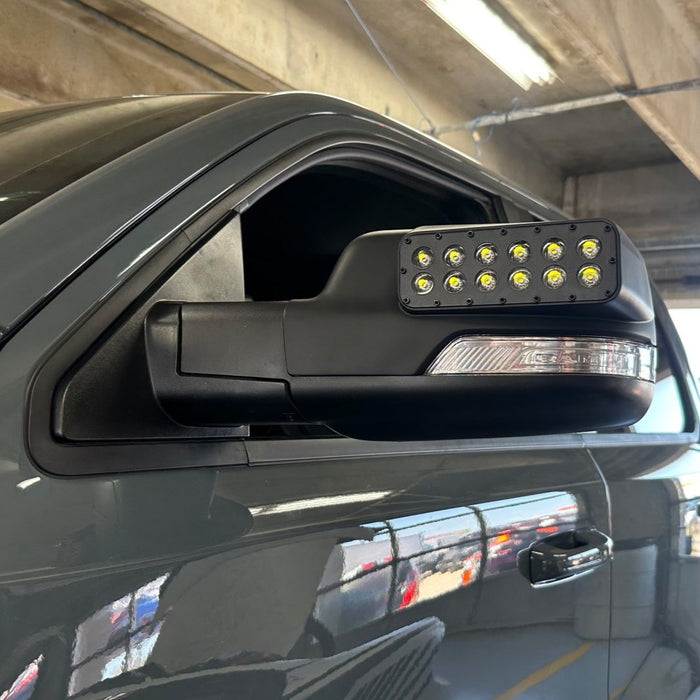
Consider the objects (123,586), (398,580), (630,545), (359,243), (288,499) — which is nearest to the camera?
(123,586)

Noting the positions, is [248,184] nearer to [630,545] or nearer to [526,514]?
[526,514]

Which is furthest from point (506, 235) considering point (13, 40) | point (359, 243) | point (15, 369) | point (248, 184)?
point (13, 40)

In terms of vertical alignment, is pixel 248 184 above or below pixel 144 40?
below

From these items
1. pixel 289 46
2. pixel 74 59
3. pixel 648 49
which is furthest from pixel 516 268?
pixel 648 49

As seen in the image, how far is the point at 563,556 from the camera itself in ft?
5.14

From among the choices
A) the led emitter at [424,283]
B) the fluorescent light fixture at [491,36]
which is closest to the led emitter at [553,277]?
the led emitter at [424,283]

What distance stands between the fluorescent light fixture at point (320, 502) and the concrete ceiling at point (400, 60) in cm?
449

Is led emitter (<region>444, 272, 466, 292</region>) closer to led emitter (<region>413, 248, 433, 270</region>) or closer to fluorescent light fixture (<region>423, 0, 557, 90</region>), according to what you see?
led emitter (<region>413, 248, 433, 270</region>)

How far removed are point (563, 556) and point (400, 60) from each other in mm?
7238

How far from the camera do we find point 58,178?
1.07 meters

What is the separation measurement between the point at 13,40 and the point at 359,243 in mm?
5278

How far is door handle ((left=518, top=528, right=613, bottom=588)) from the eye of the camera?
4.91 feet

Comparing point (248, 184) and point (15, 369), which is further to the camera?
point (248, 184)

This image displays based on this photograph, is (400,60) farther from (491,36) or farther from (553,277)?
(553,277)
